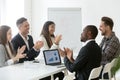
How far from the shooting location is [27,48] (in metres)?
3.75

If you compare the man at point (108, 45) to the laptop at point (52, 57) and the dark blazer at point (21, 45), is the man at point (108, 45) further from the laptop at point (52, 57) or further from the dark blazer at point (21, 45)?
the dark blazer at point (21, 45)

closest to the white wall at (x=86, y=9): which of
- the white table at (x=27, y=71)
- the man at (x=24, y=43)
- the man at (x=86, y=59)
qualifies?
the man at (x=24, y=43)

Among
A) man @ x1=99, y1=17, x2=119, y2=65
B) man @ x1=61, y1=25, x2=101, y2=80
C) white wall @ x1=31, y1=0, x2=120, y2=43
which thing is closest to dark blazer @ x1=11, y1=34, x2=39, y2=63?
man @ x1=61, y1=25, x2=101, y2=80

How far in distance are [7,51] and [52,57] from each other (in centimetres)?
62

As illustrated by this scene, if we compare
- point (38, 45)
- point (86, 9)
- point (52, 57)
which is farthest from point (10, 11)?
point (52, 57)

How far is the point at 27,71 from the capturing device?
2.92 metres

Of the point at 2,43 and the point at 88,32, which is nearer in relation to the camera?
the point at 88,32

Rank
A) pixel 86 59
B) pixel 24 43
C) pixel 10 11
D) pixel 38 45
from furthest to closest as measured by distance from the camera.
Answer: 1. pixel 10 11
2. pixel 24 43
3. pixel 38 45
4. pixel 86 59

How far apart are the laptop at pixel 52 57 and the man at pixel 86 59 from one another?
0.30 m

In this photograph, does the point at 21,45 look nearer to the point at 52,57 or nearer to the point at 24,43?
the point at 24,43

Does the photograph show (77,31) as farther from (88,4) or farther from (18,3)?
(18,3)

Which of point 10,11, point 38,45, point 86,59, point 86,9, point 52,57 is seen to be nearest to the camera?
point 86,59

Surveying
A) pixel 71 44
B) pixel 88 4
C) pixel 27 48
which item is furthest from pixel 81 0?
pixel 27 48

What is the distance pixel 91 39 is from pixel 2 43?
1231 millimetres
